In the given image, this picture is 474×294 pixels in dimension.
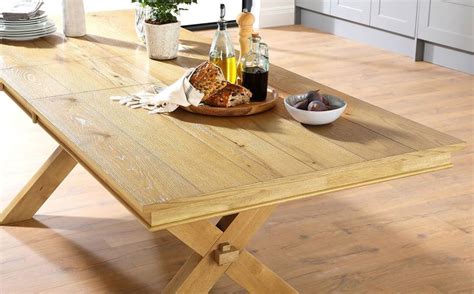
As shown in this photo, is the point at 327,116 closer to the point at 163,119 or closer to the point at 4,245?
the point at 163,119

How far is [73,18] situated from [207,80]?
115cm

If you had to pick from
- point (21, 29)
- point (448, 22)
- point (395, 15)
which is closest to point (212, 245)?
point (21, 29)

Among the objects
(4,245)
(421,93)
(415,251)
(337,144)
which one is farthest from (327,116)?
(421,93)

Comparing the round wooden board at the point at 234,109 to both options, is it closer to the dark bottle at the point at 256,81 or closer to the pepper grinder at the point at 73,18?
the dark bottle at the point at 256,81

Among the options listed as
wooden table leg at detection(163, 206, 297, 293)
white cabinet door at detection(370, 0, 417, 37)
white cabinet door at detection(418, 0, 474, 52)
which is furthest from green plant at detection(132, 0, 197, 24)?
white cabinet door at detection(370, 0, 417, 37)

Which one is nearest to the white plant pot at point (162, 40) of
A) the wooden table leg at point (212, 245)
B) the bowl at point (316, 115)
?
the bowl at point (316, 115)

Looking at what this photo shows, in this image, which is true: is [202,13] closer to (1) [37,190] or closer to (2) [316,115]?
(1) [37,190]

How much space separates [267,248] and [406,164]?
97 cm

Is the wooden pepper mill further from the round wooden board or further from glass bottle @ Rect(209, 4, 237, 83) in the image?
the round wooden board

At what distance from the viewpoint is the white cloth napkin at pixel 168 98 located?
8.09 feet

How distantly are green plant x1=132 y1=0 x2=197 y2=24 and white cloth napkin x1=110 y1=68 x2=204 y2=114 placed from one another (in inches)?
19.1

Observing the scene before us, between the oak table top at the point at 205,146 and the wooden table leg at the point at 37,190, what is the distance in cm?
43

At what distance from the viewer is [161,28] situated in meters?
Result: 3.04

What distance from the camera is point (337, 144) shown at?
2.25m
